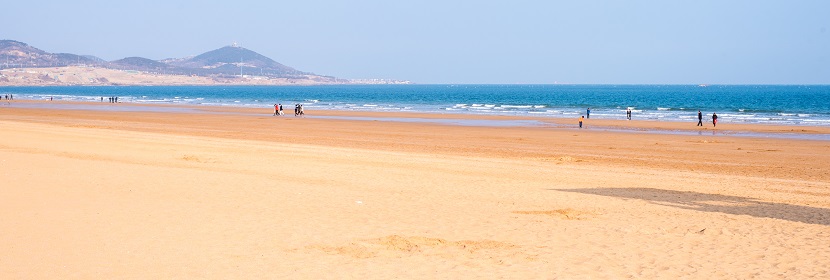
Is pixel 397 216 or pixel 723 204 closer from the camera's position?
pixel 397 216

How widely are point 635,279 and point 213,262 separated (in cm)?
423

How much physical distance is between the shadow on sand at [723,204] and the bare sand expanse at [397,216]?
37 millimetres

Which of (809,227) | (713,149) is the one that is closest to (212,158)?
(809,227)

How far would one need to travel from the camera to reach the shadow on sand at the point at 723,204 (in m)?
12.1

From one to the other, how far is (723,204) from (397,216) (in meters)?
5.54

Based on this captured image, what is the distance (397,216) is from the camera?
463 inches

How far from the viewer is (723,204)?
1344cm

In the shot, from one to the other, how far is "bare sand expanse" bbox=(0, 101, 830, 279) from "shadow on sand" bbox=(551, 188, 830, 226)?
37 millimetres

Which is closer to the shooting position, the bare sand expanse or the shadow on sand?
the bare sand expanse

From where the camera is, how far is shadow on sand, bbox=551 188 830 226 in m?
12.1

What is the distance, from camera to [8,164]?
17344 millimetres

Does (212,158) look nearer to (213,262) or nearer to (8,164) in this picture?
(8,164)

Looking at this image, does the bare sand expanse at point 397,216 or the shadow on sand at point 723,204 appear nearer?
the bare sand expanse at point 397,216

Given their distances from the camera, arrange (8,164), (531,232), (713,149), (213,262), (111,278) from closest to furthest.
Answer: (111,278)
(213,262)
(531,232)
(8,164)
(713,149)
